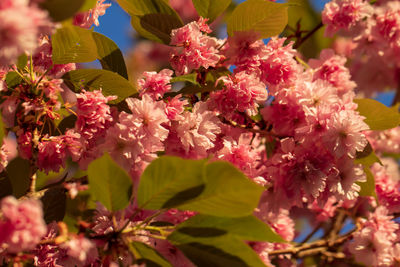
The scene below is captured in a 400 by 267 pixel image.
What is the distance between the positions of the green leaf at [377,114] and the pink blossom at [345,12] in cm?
52

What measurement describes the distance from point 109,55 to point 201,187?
0.63 metres

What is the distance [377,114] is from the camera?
55.0 inches

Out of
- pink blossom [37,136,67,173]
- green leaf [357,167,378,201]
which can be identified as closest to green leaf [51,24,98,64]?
pink blossom [37,136,67,173]

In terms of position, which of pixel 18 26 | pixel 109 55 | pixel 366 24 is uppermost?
pixel 366 24

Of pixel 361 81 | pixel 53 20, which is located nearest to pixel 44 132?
pixel 53 20

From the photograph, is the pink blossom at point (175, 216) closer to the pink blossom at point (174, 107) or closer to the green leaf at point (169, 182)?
the pink blossom at point (174, 107)

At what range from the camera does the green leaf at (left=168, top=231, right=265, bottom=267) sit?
2.94 ft

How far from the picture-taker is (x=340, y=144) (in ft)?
4.29

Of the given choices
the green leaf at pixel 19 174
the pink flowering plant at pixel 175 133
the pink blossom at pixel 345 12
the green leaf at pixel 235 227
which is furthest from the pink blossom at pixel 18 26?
the pink blossom at pixel 345 12

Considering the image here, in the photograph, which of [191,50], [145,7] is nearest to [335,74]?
[191,50]

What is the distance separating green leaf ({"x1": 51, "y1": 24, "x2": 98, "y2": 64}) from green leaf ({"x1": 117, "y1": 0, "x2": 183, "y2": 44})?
186 millimetres

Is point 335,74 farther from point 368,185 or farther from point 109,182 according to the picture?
point 109,182

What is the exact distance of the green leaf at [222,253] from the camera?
2.94 feet

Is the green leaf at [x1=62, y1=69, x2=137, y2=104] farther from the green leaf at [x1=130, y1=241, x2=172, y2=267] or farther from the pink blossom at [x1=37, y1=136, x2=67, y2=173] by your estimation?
the green leaf at [x1=130, y1=241, x2=172, y2=267]
